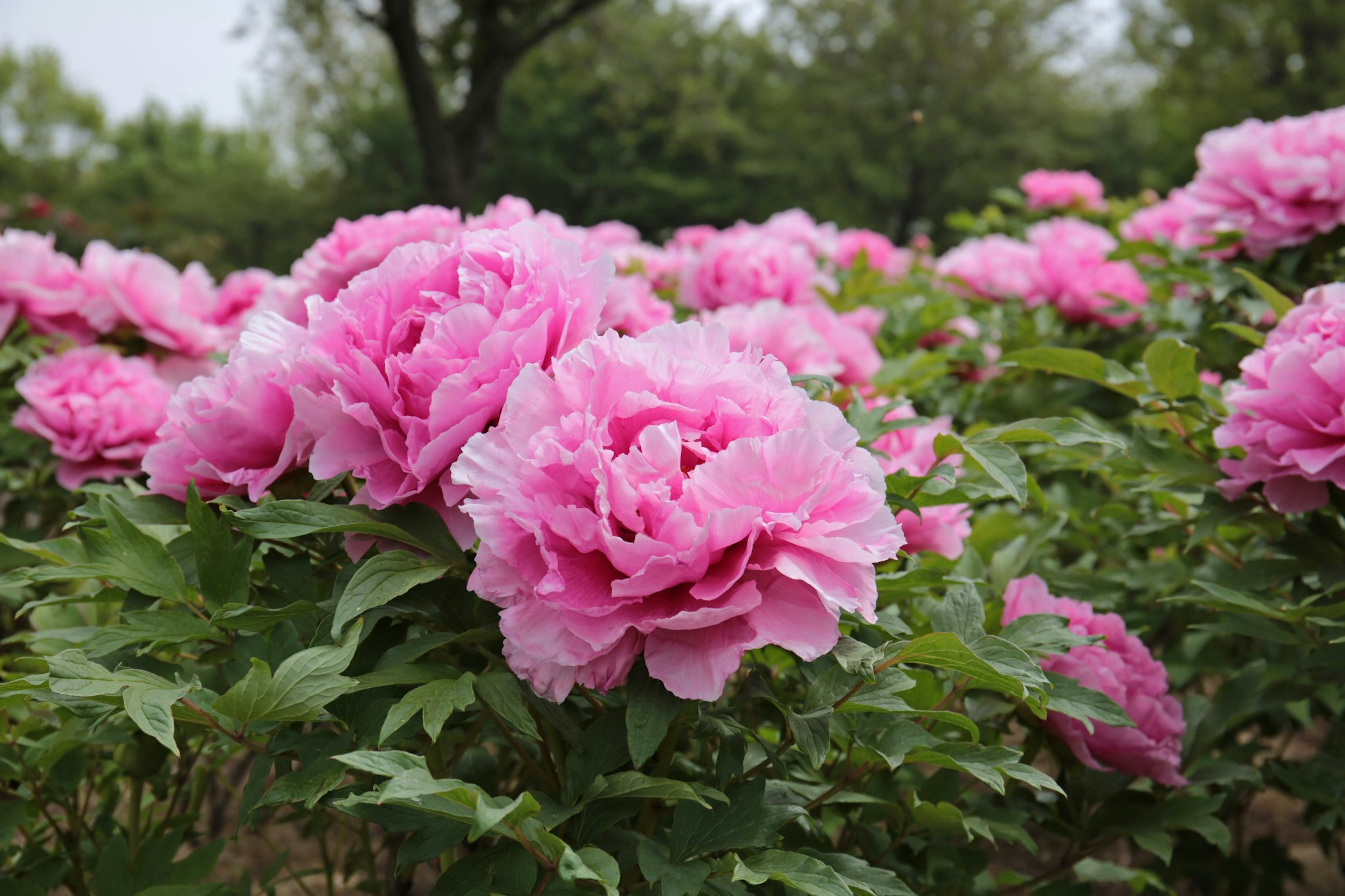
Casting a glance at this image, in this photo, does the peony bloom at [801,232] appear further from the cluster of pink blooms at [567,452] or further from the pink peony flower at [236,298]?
the cluster of pink blooms at [567,452]

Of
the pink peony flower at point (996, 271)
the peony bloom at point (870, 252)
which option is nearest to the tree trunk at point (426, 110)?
the peony bloom at point (870, 252)

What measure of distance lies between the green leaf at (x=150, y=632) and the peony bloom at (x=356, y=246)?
55cm

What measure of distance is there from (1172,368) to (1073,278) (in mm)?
1242

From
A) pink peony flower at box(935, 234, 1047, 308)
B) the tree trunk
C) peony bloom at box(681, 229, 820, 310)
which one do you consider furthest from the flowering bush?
the tree trunk

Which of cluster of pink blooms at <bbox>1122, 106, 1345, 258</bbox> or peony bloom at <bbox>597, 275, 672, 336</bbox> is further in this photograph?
cluster of pink blooms at <bbox>1122, 106, 1345, 258</bbox>

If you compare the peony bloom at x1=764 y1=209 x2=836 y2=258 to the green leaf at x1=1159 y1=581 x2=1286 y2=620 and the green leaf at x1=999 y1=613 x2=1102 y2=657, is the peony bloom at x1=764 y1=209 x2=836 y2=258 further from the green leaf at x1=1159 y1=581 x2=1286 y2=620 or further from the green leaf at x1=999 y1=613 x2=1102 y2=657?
the green leaf at x1=999 y1=613 x2=1102 y2=657

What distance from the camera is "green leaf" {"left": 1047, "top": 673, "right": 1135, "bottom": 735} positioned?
1143 millimetres

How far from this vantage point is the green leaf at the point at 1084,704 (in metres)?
1.14

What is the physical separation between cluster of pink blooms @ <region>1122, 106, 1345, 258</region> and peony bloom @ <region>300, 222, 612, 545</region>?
4.91 ft

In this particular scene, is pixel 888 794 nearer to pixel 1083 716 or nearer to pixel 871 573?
pixel 1083 716

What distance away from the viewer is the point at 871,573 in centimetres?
88

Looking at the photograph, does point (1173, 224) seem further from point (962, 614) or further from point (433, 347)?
point (433, 347)

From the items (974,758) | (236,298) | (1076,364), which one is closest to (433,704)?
(974,758)

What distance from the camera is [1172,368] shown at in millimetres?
1461
